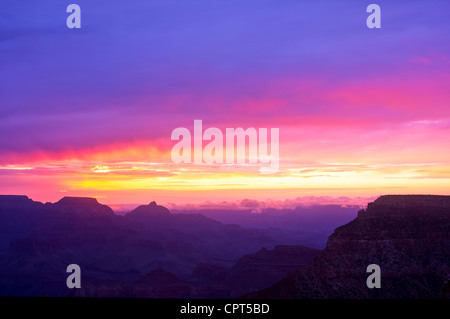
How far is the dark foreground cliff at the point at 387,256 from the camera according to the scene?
112 meters

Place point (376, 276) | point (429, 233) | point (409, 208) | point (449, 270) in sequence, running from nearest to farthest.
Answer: point (376, 276), point (449, 270), point (429, 233), point (409, 208)

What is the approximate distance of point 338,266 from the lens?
120 m

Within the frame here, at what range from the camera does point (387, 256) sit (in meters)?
122

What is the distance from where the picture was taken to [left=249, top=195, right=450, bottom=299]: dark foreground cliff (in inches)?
4409

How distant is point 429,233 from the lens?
125750 millimetres

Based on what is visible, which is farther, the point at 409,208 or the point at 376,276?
the point at 409,208
